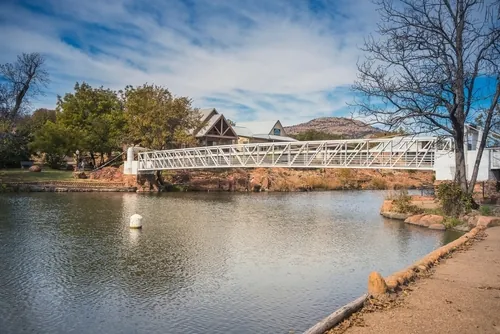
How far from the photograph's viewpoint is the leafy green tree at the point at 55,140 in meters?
49.1

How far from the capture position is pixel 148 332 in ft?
29.6

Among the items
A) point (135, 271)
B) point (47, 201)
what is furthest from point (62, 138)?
point (135, 271)

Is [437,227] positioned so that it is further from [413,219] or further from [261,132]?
[261,132]

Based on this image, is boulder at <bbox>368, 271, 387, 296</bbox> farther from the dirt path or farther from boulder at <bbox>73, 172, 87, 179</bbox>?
boulder at <bbox>73, 172, 87, 179</bbox>

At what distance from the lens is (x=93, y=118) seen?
54.6 metres

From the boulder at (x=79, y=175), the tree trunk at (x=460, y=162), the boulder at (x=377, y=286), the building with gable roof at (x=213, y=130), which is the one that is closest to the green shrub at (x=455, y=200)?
the tree trunk at (x=460, y=162)

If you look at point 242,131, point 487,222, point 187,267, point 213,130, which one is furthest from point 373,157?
point 242,131

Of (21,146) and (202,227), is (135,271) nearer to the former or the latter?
(202,227)

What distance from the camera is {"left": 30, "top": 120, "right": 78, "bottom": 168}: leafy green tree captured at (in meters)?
49.1

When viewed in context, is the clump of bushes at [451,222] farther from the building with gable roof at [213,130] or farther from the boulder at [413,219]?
the building with gable roof at [213,130]

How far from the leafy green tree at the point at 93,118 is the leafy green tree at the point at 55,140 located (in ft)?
2.55

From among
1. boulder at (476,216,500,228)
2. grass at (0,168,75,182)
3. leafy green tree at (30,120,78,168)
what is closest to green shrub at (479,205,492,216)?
boulder at (476,216,500,228)

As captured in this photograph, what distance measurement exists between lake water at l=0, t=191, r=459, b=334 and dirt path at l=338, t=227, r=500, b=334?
6.66ft

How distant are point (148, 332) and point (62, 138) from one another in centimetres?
4543
